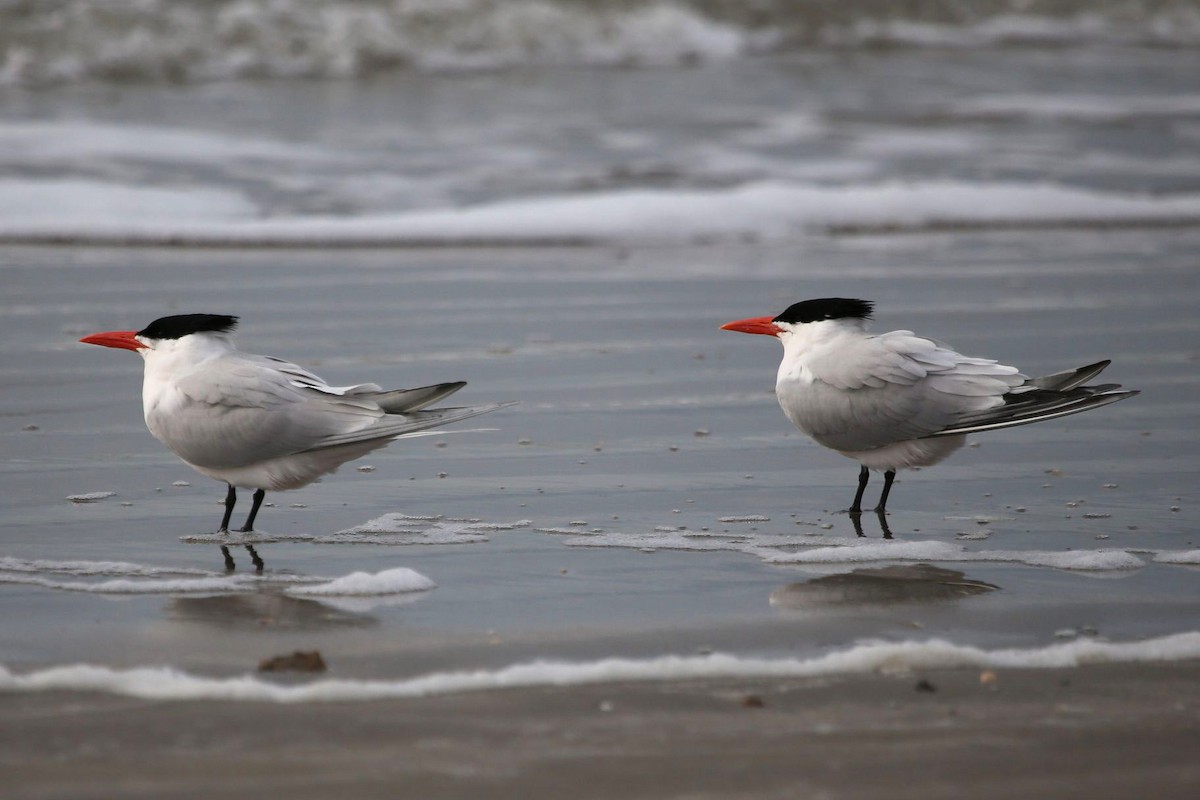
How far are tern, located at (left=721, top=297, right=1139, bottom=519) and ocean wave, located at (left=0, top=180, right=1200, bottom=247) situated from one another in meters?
5.50

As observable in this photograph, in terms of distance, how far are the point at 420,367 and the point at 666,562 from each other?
8.82ft

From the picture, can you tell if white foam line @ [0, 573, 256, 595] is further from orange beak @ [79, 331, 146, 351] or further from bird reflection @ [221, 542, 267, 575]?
orange beak @ [79, 331, 146, 351]

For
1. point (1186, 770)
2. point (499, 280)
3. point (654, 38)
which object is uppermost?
point (654, 38)

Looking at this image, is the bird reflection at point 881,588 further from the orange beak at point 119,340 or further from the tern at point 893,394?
the orange beak at point 119,340

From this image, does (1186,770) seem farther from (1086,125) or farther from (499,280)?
(1086,125)

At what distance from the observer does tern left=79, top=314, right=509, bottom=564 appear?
470 centimetres

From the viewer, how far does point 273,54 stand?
17938 mm

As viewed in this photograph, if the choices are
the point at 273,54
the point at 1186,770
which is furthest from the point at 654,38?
the point at 1186,770

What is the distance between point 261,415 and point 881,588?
1939mm

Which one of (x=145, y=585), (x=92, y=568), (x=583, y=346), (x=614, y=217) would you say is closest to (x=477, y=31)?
(x=614, y=217)

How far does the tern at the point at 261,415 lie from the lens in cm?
470

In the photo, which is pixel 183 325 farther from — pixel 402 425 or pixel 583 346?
pixel 583 346

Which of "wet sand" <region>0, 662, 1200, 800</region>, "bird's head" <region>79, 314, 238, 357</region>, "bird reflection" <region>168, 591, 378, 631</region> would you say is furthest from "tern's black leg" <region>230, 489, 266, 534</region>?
"wet sand" <region>0, 662, 1200, 800</region>

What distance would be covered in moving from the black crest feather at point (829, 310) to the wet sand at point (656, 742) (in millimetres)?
1994
